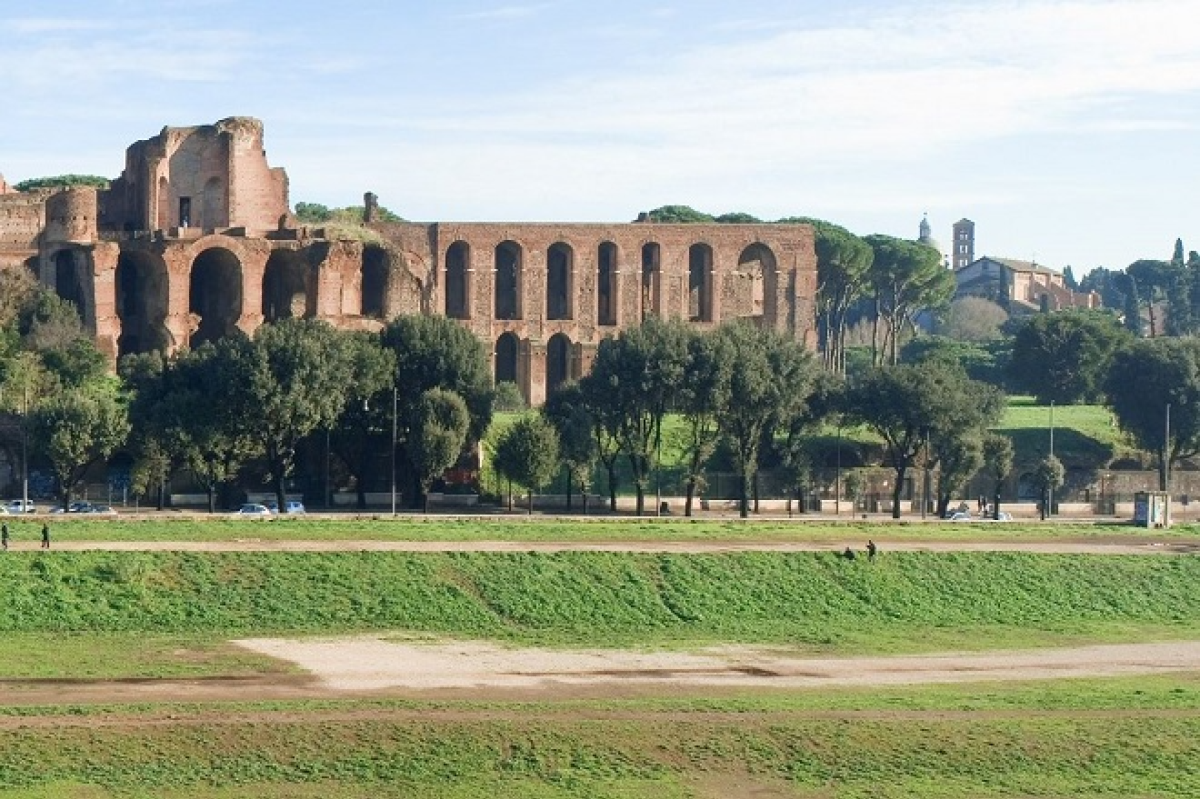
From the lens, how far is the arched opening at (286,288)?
7881 cm

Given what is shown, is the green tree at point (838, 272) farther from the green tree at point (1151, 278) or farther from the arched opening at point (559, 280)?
the green tree at point (1151, 278)

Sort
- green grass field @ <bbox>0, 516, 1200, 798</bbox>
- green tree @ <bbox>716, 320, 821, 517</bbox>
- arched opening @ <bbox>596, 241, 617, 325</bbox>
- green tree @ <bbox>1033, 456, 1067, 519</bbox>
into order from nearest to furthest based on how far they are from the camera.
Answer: green grass field @ <bbox>0, 516, 1200, 798</bbox>, green tree @ <bbox>716, 320, 821, 517</bbox>, green tree @ <bbox>1033, 456, 1067, 519</bbox>, arched opening @ <bbox>596, 241, 617, 325</bbox>

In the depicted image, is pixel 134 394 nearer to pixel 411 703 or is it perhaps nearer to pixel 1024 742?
pixel 411 703

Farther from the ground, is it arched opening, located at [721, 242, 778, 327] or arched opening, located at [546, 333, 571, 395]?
arched opening, located at [721, 242, 778, 327]

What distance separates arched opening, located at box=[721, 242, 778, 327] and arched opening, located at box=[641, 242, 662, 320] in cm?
326

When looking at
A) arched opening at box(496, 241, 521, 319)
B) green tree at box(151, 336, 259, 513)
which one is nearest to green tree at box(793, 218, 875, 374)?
arched opening at box(496, 241, 521, 319)

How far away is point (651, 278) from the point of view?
3666 inches

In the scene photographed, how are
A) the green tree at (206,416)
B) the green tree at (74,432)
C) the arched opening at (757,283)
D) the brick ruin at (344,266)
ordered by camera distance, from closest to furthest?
1. the green tree at (74,432)
2. the green tree at (206,416)
3. the brick ruin at (344,266)
4. the arched opening at (757,283)

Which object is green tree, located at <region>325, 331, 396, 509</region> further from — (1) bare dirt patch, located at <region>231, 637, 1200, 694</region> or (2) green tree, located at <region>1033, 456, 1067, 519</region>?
(2) green tree, located at <region>1033, 456, 1067, 519</region>

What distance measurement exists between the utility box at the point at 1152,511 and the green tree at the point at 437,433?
22.5 meters

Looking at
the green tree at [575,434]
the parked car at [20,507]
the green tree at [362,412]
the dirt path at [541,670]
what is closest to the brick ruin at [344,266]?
the green tree at [575,434]

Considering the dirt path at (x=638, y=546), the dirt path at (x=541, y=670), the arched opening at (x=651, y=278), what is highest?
the arched opening at (x=651, y=278)

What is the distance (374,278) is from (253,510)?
24.8m

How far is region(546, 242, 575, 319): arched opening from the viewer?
91250mm
